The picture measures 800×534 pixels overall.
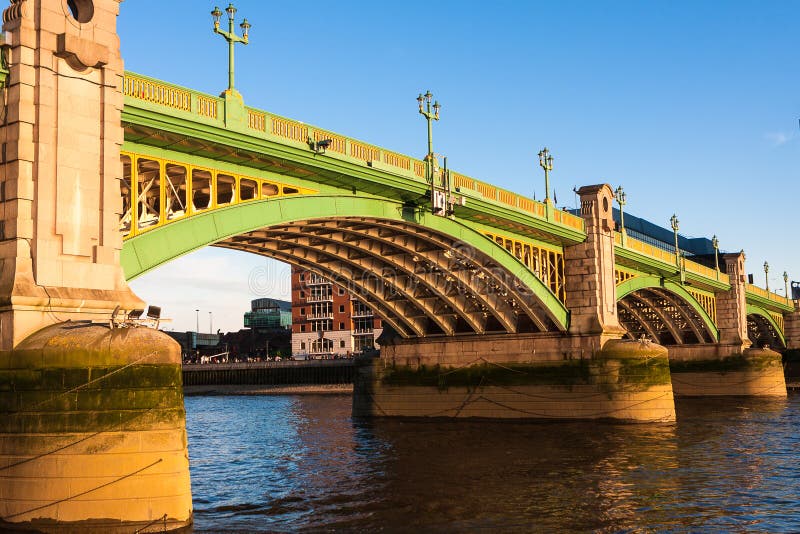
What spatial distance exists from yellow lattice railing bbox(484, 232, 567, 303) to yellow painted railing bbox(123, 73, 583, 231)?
5.36 ft

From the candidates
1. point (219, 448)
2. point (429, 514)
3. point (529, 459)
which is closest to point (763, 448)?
point (529, 459)

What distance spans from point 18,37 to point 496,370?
28228 mm

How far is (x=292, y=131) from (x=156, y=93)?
206 inches

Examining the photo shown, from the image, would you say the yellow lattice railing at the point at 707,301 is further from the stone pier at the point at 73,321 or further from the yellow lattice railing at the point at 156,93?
the stone pier at the point at 73,321

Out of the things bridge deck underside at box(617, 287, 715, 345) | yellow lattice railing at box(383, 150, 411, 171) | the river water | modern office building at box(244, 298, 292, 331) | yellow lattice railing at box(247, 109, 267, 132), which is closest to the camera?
the river water

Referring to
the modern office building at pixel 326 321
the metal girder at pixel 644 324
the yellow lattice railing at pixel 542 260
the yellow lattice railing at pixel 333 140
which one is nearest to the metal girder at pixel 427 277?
the yellow lattice railing at pixel 542 260

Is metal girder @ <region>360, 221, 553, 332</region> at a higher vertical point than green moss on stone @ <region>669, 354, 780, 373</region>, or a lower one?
higher

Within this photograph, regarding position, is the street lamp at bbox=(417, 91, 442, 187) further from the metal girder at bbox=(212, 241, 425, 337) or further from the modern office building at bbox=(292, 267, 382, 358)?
the modern office building at bbox=(292, 267, 382, 358)

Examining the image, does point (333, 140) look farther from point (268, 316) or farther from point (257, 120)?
point (268, 316)

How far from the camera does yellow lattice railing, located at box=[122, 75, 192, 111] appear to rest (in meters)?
19.0

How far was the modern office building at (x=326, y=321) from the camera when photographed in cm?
10988

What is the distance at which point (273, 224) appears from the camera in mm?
23016

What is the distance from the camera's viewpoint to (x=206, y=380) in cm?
9719

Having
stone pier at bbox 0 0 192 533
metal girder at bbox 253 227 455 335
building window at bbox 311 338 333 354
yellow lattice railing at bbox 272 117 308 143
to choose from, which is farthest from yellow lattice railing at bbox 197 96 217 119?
building window at bbox 311 338 333 354
